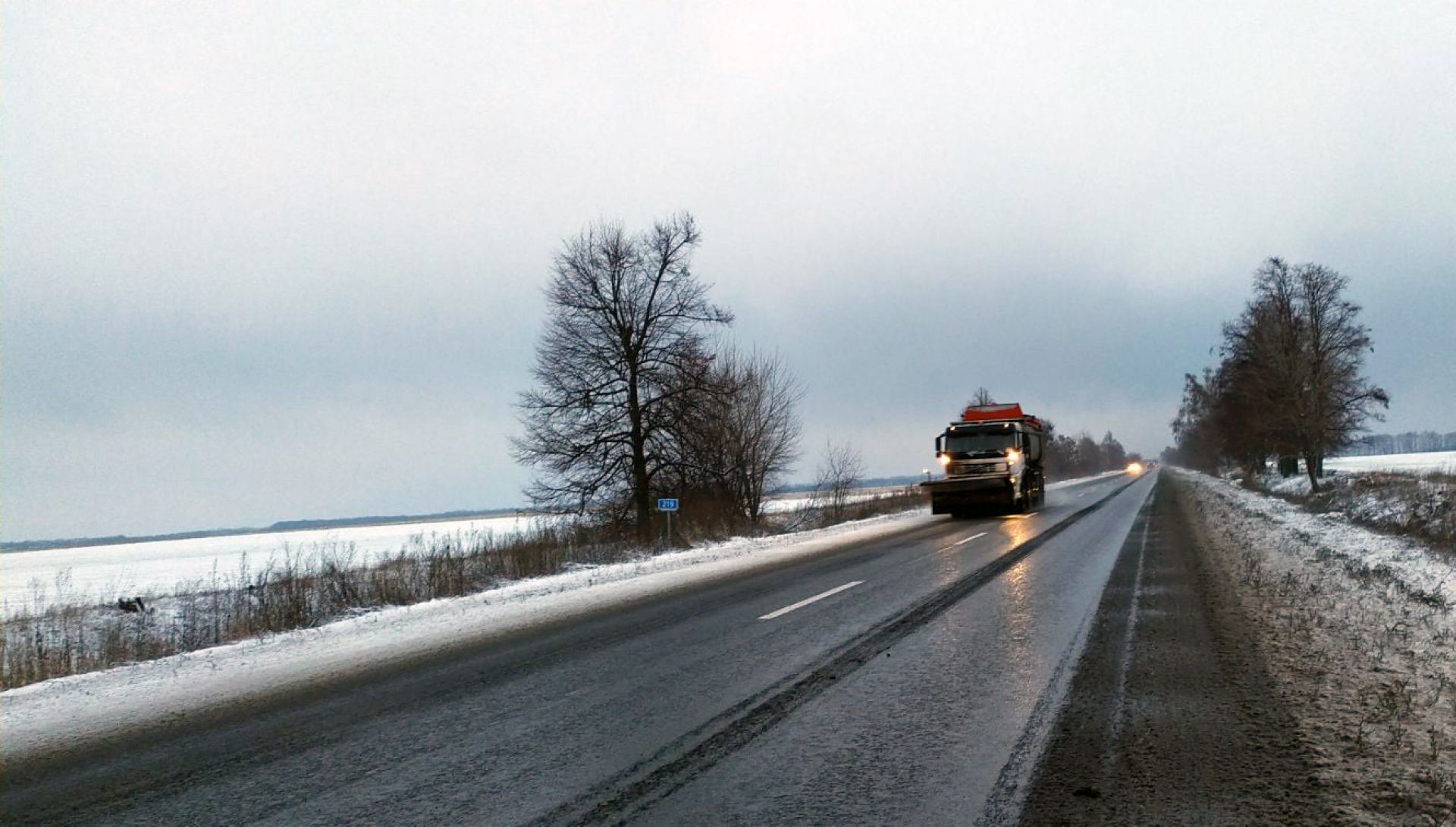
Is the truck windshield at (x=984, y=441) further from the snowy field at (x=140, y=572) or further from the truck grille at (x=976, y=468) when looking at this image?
the snowy field at (x=140, y=572)

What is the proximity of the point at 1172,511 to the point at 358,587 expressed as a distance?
76.3 ft

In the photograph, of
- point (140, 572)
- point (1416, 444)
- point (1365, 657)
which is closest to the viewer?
point (1365, 657)

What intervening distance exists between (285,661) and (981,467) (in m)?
21.2

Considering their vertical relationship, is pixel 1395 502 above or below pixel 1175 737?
below

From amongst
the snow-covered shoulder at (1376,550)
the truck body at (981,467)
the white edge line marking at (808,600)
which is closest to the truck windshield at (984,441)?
the truck body at (981,467)

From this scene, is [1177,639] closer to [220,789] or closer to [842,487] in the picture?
[220,789]

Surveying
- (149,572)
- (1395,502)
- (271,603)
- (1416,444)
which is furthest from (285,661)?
(1416,444)

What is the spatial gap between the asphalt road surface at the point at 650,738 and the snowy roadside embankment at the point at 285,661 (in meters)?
0.70

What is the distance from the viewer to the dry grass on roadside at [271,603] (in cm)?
855

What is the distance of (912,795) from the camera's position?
3352 mm

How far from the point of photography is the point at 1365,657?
18.7ft

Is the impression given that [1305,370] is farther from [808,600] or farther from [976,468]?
[808,600]

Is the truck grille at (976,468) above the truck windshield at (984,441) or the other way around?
the other way around

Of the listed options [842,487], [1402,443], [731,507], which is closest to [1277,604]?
[731,507]
